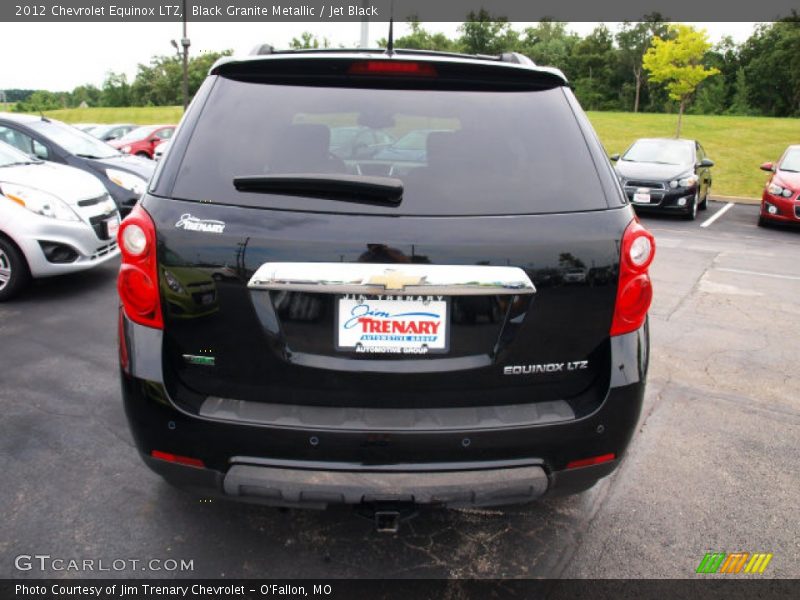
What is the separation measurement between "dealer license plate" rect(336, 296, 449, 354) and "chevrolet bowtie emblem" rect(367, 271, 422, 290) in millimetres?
52

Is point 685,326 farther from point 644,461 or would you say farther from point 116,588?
point 116,588

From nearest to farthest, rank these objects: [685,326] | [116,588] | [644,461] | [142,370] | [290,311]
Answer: [290,311] → [142,370] → [116,588] → [644,461] → [685,326]

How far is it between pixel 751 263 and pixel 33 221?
8.49 metres

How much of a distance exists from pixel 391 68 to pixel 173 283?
1.08 metres

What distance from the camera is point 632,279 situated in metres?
2.08

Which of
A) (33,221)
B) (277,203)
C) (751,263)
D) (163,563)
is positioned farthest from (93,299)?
(751,263)

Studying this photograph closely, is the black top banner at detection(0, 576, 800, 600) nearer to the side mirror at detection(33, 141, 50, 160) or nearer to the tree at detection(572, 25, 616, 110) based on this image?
the side mirror at detection(33, 141, 50, 160)

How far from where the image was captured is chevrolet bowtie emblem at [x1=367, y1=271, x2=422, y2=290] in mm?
1891

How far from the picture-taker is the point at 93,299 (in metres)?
5.76

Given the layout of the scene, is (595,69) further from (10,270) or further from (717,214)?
(10,270)

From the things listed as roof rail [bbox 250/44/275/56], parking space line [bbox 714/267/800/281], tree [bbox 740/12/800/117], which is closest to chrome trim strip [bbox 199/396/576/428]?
roof rail [bbox 250/44/275/56]

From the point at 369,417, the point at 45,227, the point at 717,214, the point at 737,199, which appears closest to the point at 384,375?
the point at 369,417

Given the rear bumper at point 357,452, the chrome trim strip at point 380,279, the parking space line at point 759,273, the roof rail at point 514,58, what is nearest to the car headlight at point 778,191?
the parking space line at point 759,273

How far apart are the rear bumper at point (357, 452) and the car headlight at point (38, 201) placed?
4287mm
